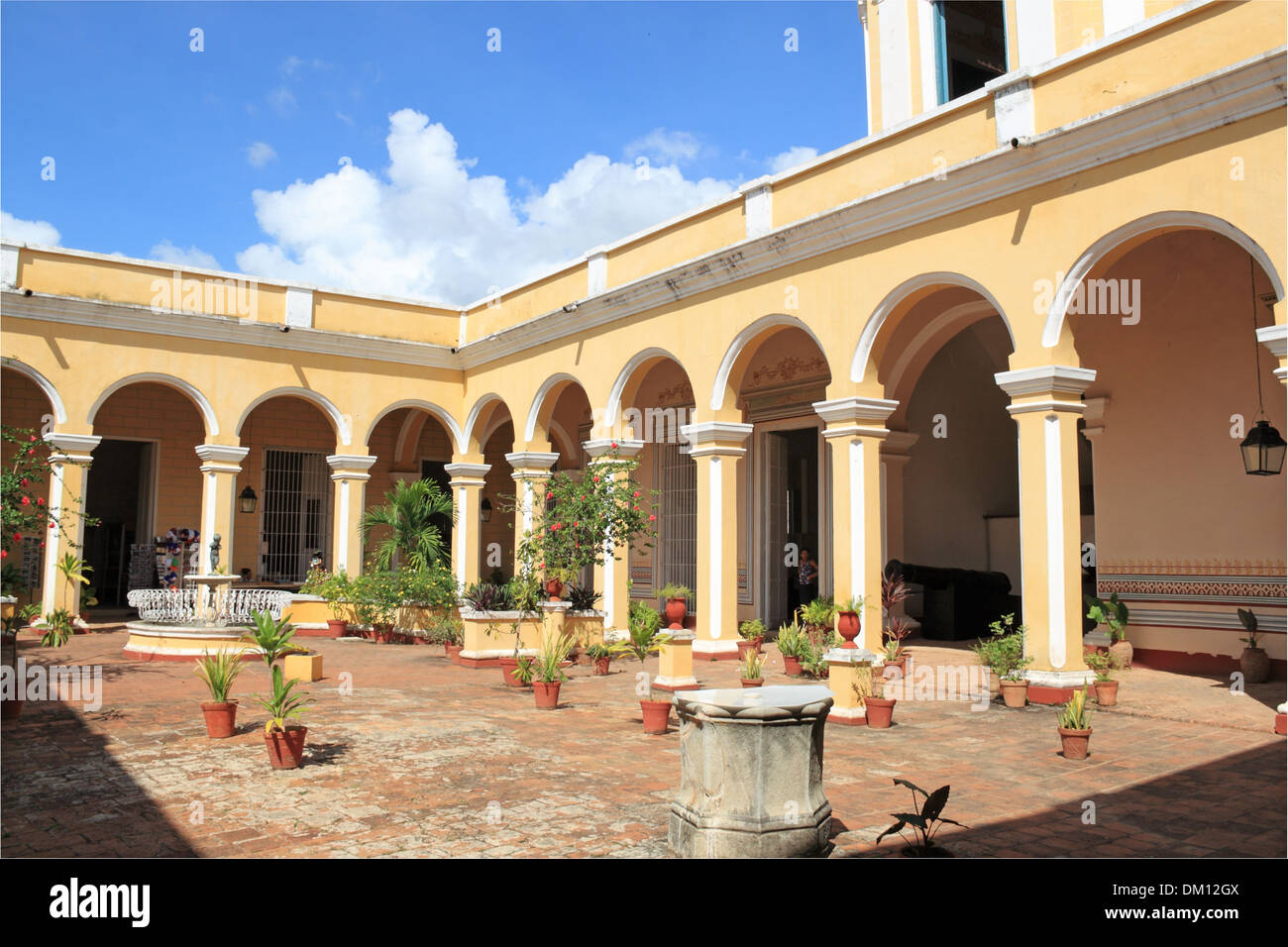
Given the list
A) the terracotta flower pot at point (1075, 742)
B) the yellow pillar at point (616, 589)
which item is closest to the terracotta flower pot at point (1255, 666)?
the terracotta flower pot at point (1075, 742)

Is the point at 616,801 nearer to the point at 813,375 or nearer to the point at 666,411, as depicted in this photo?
the point at 813,375

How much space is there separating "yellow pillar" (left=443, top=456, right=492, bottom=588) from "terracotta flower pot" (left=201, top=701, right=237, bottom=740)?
31.3 feet

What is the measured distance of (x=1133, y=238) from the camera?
319 inches

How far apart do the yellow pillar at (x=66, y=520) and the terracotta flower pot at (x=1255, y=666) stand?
1399cm

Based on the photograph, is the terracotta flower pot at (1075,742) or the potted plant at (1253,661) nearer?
the terracotta flower pot at (1075,742)

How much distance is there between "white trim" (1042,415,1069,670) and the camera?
834cm

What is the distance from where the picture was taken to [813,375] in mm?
14250

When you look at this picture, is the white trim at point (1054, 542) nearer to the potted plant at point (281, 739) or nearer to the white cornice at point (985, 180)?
the white cornice at point (985, 180)

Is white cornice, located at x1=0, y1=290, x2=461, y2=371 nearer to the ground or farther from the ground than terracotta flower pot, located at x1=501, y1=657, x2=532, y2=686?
farther from the ground

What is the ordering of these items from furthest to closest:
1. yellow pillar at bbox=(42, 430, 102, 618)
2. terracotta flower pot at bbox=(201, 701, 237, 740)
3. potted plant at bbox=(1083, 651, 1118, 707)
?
yellow pillar at bbox=(42, 430, 102, 618) < potted plant at bbox=(1083, 651, 1118, 707) < terracotta flower pot at bbox=(201, 701, 237, 740)

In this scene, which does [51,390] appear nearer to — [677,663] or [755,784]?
[677,663]

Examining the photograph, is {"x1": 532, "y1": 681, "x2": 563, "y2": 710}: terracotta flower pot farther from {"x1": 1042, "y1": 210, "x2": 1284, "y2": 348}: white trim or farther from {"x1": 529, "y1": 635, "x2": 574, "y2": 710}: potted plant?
{"x1": 1042, "y1": 210, "x2": 1284, "y2": 348}: white trim

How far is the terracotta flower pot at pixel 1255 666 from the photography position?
9.10 meters

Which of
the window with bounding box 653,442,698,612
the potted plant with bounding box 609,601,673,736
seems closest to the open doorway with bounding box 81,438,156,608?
the window with bounding box 653,442,698,612
